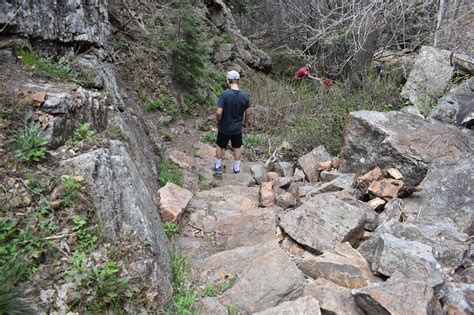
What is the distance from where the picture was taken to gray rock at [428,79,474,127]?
6.35 metres

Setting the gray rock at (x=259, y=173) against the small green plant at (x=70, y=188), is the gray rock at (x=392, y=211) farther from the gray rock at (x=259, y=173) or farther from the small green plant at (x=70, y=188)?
the small green plant at (x=70, y=188)

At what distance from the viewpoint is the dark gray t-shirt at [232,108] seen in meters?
6.13

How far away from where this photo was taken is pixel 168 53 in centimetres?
969

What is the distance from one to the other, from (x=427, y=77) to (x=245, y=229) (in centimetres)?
608

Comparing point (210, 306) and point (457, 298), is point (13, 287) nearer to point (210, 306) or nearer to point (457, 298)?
point (210, 306)

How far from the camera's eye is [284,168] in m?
7.15

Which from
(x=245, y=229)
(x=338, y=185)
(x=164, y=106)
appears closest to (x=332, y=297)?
(x=245, y=229)

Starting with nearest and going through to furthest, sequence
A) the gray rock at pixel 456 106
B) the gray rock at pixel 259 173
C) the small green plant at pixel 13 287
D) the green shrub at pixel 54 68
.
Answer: the small green plant at pixel 13 287 < the green shrub at pixel 54 68 < the gray rock at pixel 456 106 < the gray rock at pixel 259 173

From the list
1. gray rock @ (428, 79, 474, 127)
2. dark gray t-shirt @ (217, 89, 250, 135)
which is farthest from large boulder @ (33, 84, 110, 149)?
gray rock @ (428, 79, 474, 127)

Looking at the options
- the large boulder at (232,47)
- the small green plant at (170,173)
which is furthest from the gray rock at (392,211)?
the large boulder at (232,47)

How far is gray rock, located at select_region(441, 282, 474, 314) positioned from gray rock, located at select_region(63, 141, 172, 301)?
221 centimetres

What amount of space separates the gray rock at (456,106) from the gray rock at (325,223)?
342cm

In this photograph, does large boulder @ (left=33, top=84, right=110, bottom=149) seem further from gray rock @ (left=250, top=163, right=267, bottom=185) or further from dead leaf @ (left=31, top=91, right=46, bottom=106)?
gray rock @ (left=250, top=163, right=267, bottom=185)

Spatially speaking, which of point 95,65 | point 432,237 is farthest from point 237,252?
point 95,65
